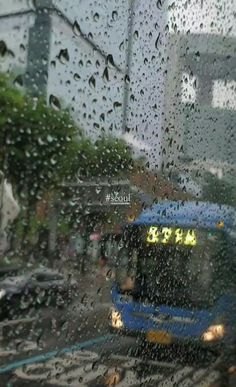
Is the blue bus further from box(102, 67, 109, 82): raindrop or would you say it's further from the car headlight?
the car headlight

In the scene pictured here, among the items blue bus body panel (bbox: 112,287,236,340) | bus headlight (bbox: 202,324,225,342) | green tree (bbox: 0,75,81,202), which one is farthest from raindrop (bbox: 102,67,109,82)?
bus headlight (bbox: 202,324,225,342)

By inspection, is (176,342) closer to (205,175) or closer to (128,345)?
(128,345)

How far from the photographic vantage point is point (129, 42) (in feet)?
5.96

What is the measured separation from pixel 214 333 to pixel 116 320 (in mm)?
1324

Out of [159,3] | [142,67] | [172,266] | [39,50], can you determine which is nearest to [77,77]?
[39,50]

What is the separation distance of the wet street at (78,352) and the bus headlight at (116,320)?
3cm

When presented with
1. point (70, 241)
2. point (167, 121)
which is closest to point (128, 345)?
point (70, 241)

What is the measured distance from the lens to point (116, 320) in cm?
176

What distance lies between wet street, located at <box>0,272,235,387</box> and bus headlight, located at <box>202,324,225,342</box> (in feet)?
1.84

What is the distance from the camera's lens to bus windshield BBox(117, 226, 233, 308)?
193cm

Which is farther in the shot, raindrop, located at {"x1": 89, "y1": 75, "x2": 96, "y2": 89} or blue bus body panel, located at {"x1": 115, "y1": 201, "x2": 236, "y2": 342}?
blue bus body panel, located at {"x1": 115, "y1": 201, "x2": 236, "y2": 342}

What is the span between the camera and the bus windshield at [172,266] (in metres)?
1.93

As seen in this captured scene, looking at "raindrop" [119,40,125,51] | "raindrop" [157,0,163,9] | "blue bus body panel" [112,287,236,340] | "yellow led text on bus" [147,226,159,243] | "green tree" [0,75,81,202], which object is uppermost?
"raindrop" [157,0,163,9]

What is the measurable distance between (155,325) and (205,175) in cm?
91
